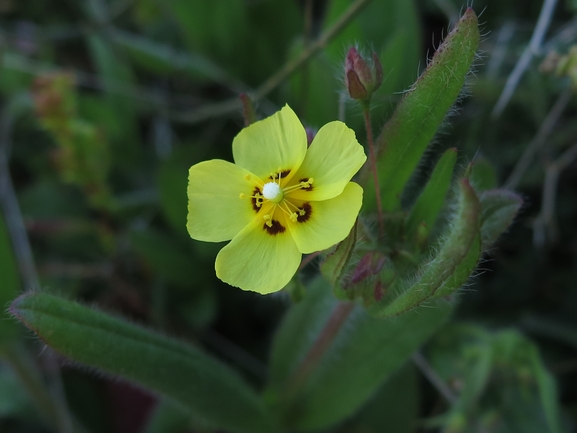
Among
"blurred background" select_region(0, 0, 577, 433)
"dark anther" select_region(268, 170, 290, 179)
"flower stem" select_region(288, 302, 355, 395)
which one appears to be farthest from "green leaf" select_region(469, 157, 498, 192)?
"dark anther" select_region(268, 170, 290, 179)

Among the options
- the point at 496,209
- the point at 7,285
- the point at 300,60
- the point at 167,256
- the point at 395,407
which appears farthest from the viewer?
the point at 167,256

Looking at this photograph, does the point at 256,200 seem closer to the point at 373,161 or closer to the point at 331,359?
the point at 373,161

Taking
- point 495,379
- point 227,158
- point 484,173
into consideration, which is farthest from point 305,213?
point 227,158

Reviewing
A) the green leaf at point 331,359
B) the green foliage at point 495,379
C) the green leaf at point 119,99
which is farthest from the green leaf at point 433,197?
the green leaf at point 119,99

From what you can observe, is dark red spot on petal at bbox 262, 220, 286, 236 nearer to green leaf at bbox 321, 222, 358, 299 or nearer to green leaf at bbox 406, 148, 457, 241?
green leaf at bbox 321, 222, 358, 299

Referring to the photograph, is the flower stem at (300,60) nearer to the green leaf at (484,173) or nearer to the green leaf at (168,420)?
the green leaf at (484,173)
